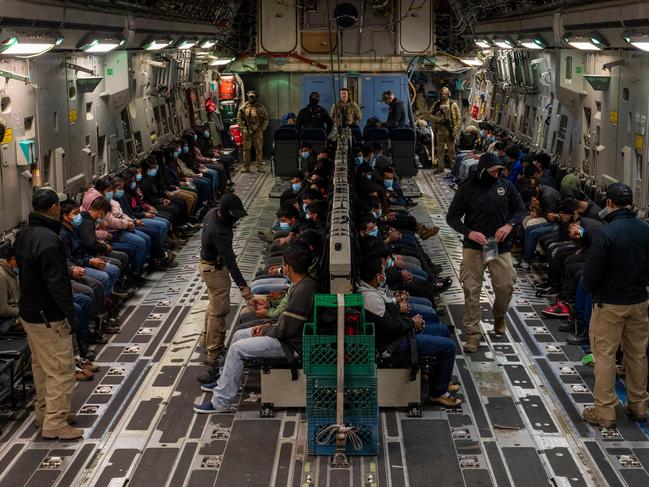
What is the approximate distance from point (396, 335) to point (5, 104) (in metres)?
5.22

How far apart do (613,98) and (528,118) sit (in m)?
7.06

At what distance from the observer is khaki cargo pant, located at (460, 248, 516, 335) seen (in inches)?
412

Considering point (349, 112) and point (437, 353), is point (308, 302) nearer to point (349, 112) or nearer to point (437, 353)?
point (437, 353)

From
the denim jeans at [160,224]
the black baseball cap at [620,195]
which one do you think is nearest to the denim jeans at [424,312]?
the black baseball cap at [620,195]

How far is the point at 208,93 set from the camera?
26.1 m

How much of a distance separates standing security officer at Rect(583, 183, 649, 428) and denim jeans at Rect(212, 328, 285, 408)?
8.31 feet

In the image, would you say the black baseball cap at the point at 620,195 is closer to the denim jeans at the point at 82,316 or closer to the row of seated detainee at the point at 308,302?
the row of seated detainee at the point at 308,302

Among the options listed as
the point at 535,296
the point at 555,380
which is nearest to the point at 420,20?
the point at 535,296

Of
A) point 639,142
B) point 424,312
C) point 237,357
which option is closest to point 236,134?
point 639,142

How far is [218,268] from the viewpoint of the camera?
32.4 feet

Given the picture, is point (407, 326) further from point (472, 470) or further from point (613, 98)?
point (613, 98)

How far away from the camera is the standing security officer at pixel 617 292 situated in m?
8.14

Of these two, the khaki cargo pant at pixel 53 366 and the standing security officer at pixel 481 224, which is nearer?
the khaki cargo pant at pixel 53 366

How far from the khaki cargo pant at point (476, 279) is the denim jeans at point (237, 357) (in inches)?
104
